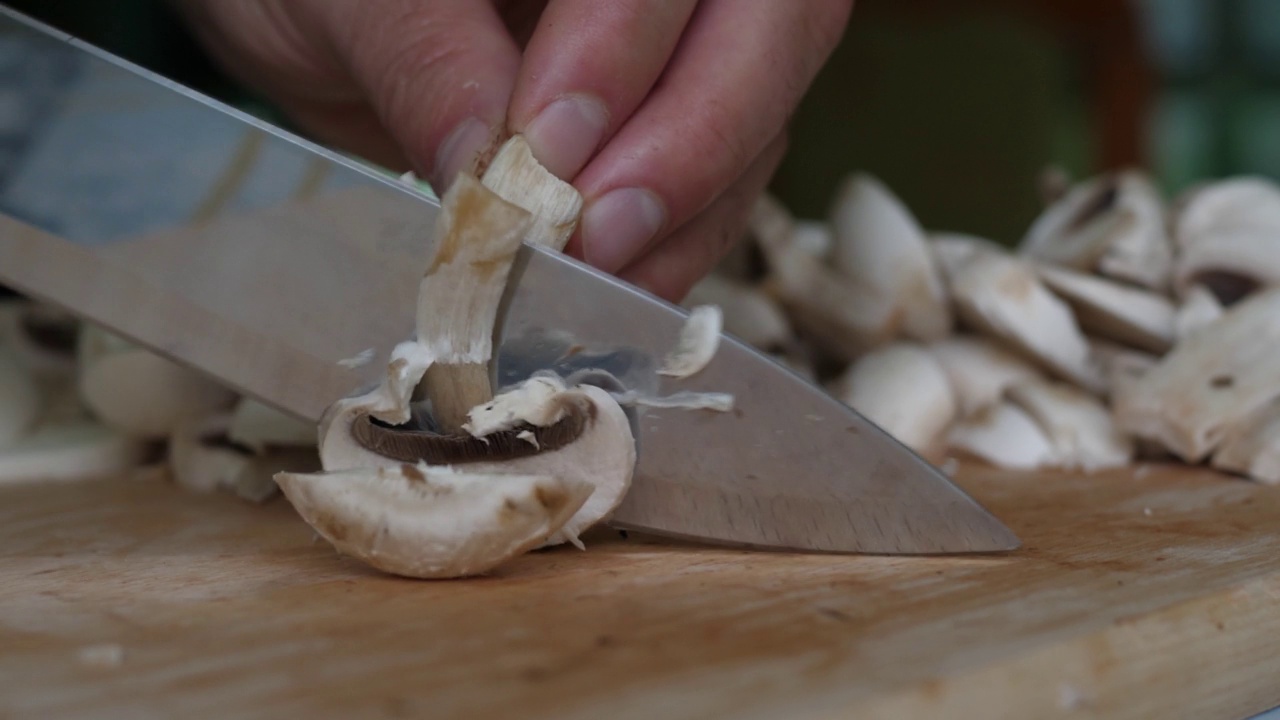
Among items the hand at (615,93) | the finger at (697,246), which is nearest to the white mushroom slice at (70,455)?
the hand at (615,93)

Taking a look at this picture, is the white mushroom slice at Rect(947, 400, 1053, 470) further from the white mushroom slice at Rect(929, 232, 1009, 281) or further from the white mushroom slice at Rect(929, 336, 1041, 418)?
the white mushroom slice at Rect(929, 232, 1009, 281)

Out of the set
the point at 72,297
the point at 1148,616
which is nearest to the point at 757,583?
the point at 1148,616

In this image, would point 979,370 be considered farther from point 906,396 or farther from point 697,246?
point 697,246

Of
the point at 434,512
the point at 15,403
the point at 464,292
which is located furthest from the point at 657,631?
the point at 15,403

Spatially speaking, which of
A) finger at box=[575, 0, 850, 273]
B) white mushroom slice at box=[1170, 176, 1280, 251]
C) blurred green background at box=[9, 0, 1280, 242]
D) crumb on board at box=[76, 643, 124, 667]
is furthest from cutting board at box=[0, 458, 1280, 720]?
blurred green background at box=[9, 0, 1280, 242]

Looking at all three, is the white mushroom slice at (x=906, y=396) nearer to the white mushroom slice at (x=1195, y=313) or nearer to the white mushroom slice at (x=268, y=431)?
the white mushroom slice at (x=1195, y=313)

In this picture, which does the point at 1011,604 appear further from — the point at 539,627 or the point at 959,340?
the point at 959,340
